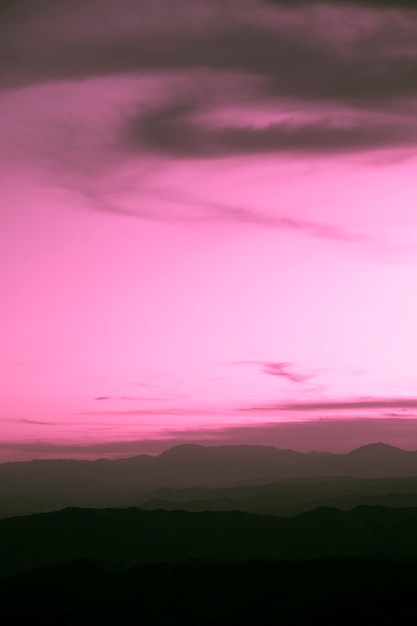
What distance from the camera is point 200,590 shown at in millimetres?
160750

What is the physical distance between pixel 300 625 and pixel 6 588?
62536 mm

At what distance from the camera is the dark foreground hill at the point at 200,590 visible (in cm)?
14762

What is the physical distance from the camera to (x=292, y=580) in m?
157

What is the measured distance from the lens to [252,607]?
152m

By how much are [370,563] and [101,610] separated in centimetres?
4643

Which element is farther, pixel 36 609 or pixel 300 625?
pixel 36 609

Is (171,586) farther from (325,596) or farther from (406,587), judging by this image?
(406,587)

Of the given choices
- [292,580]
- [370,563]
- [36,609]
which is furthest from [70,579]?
[370,563]

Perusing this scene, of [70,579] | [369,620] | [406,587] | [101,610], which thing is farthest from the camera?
[70,579]

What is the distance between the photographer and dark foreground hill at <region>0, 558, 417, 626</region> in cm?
14762

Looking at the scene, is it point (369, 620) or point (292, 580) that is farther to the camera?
point (292, 580)

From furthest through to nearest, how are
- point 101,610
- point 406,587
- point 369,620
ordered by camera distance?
point 101,610, point 406,587, point 369,620

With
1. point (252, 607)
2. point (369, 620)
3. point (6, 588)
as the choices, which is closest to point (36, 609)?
point (6, 588)

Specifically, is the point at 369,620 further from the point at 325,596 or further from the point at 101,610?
the point at 101,610
